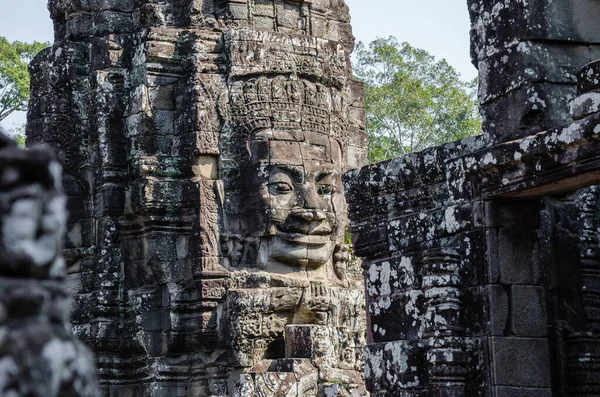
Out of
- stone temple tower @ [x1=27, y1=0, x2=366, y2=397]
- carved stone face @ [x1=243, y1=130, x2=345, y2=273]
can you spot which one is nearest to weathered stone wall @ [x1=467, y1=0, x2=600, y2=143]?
stone temple tower @ [x1=27, y1=0, x2=366, y2=397]

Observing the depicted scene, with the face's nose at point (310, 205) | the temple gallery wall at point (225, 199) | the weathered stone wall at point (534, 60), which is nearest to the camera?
the weathered stone wall at point (534, 60)

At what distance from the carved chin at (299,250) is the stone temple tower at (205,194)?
16 millimetres

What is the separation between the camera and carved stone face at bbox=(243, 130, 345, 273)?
45.5 feet

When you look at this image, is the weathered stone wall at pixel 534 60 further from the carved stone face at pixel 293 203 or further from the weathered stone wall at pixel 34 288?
the carved stone face at pixel 293 203

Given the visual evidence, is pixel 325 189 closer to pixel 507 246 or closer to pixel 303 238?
pixel 303 238

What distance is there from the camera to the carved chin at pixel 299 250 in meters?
13.9

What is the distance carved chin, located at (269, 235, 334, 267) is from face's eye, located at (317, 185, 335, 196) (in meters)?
0.52

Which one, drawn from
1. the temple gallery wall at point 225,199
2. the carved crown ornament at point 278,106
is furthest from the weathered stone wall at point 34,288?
the carved crown ornament at point 278,106

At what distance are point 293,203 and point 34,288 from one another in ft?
39.4

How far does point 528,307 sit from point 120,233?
8356 mm

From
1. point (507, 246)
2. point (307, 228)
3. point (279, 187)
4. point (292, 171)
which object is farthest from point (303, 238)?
point (507, 246)

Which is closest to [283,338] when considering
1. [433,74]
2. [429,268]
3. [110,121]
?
Result: [110,121]

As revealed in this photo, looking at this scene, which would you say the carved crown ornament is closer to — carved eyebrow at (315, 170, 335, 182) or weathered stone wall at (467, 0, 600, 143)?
carved eyebrow at (315, 170, 335, 182)

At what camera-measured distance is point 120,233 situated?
47.7ft
